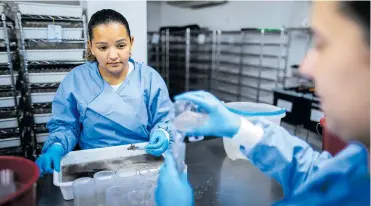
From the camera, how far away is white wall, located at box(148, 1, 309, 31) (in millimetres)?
2908

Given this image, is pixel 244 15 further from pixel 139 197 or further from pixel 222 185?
pixel 139 197

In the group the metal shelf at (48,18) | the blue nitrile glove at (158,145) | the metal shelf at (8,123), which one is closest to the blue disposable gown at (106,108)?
the blue nitrile glove at (158,145)

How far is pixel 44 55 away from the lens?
2418 millimetres

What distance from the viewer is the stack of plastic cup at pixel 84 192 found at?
0.83 m

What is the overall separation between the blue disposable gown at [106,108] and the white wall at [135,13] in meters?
0.89

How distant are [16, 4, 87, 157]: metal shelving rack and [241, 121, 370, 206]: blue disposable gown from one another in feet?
7.30

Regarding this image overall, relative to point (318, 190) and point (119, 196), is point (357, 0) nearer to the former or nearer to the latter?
point (318, 190)

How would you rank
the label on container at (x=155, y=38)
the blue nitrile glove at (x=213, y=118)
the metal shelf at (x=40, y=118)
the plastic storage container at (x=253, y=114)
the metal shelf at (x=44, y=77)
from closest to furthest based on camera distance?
1. the blue nitrile glove at (x=213, y=118)
2. the plastic storage container at (x=253, y=114)
3. the metal shelf at (x=44, y=77)
4. the metal shelf at (x=40, y=118)
5. the label on container at (x=155, y=38)

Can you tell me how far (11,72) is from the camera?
2.40 metres

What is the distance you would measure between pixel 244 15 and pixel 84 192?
3301mm

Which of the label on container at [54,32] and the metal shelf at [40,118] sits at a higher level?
the label on container at [54,32]

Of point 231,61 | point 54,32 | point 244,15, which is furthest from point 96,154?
Answer: point 231,61

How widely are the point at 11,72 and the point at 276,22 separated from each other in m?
2.79

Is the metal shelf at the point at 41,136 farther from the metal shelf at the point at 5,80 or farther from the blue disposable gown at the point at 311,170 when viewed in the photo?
the blue disposable gown at the point at 311,170
